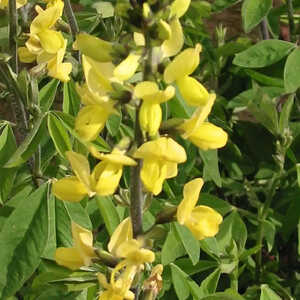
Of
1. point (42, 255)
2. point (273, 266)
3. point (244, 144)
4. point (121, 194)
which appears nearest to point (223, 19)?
point (244, 144)

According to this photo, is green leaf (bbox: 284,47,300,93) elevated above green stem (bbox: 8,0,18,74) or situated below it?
below

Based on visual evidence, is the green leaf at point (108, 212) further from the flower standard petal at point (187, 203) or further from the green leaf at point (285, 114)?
the green leaf at point (285, 114)

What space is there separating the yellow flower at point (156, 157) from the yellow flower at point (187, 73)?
0.27 feet

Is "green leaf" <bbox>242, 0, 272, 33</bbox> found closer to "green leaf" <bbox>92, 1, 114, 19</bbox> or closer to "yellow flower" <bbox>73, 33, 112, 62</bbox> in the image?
"green leaf" <bbox>92, 1, 114, 19</bbox>

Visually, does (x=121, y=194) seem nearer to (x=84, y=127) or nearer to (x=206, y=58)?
(x=84, y=127)

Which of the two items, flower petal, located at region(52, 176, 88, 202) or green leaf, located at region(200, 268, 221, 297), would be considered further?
green leaf, located at region(200, 268, 221, 297)

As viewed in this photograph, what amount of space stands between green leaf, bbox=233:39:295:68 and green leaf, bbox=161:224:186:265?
54 cm

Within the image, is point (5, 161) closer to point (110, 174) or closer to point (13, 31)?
point (13, 31)

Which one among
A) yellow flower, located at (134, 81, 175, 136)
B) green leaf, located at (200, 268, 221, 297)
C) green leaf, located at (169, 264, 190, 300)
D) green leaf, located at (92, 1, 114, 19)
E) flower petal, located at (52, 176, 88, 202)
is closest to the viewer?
yellow flower, located at (134, 81, 175, 136)

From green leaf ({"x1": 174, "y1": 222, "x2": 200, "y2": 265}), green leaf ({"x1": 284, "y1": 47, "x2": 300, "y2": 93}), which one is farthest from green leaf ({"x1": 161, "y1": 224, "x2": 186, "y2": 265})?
green leaf ({"x1": 284, "y1": 47, "x2": 300, "y2": 93})

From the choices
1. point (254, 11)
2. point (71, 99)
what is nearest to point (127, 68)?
point (71, 99)

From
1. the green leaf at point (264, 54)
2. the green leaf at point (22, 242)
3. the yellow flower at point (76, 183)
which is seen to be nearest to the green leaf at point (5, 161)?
the green leaf at point (22, 242)

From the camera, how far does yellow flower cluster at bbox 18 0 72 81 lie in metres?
1.56

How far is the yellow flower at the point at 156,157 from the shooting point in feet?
3.68
